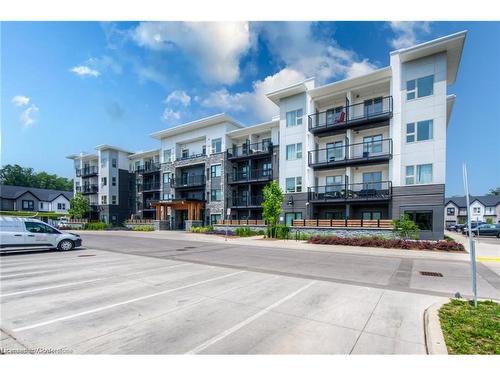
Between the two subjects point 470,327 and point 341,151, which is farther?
point 341,151

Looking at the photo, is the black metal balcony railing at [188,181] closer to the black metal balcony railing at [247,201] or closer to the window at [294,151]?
the black metal balcony railing at [247,201]

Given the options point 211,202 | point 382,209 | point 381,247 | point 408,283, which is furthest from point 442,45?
point 211,202

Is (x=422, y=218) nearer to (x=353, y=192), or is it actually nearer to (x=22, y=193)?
(x=353, y=192)

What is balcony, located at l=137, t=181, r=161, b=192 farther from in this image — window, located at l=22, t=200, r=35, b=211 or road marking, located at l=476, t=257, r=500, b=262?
road marking, located at l=476, t=257, r=500, b=262

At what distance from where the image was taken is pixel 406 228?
18984mm

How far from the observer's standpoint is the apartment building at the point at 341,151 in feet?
66.5

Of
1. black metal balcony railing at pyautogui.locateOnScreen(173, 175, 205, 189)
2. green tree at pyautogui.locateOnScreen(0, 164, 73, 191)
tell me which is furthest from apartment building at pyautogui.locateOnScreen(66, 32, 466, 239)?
green tree at pyautogui.locateOnScreen(0, 164, 73, 191)

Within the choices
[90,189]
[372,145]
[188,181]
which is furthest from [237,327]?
[90,189]

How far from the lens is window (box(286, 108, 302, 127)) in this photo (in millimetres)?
27500

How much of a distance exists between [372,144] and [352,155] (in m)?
2.07

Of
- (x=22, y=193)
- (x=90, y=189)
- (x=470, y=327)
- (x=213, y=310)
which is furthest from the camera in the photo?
(x=22, y=193)

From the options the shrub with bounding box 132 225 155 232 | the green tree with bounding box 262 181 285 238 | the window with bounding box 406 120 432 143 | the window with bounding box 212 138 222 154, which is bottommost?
the shrub with bounding box 132 225 155 232

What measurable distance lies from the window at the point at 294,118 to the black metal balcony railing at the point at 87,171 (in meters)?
42.3

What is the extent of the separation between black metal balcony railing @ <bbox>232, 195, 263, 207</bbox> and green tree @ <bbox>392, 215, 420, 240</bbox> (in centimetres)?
1559
